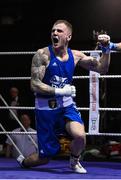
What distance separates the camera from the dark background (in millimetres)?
6621

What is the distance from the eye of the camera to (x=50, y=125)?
127 inches

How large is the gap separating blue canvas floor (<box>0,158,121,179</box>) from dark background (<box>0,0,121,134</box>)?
279 centimetres

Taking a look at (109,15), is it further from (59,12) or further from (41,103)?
(41,103)

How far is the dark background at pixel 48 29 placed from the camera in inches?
261

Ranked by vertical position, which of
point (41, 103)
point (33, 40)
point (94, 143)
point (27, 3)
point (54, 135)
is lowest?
point (94, 143)

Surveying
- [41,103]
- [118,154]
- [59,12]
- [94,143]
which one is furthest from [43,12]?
[41,103]

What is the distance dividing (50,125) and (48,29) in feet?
12.7

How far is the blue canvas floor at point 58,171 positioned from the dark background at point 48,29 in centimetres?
279

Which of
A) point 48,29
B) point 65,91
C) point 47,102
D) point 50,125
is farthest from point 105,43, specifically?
point 48,29

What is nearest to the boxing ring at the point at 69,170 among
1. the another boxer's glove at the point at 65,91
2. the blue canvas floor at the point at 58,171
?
the blue canvas floor at the point at 58,171

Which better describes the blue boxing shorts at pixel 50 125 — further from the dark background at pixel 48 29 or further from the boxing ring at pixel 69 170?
the dark background at pixel 48 29

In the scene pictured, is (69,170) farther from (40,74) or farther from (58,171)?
(40,74)

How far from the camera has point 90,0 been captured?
22.3 ft

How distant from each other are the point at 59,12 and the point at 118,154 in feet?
9.67
